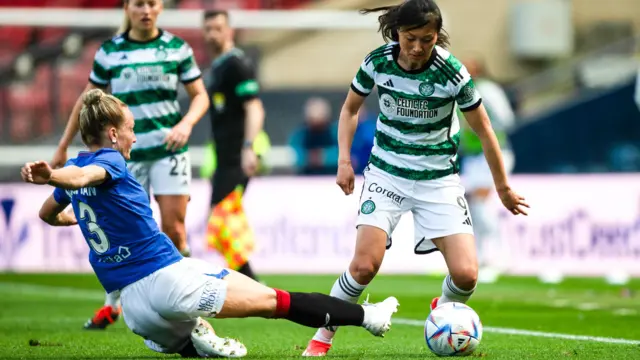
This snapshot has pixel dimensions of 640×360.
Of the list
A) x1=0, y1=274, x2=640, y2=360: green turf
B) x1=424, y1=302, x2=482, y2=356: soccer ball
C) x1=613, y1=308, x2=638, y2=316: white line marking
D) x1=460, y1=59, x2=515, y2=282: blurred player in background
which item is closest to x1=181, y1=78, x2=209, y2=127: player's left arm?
x1=0, y1=274, x2=640, y2=360: green turf

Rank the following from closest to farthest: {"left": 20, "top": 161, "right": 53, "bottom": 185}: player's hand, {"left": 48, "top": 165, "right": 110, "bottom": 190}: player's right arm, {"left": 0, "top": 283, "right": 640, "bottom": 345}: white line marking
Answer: {"left": 20, "top": 161, "right": 53, "bottom": 185}: player's hand → {"left": 48, "top": 165, "right": 110, "bottom": 190}: player's right arm → {"left": 0, "top": 283, "right": 640, "bottom": 345}: white line marking

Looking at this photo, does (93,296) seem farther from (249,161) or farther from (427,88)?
(427,88)

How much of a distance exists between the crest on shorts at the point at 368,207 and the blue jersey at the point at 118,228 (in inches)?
47.9

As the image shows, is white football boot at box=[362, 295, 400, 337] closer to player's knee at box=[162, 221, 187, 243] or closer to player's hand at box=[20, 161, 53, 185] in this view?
player's hand at box=[20, 161, 53, 185]

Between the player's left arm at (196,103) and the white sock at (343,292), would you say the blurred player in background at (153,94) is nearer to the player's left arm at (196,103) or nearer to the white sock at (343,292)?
the player's left arm at (196,103)

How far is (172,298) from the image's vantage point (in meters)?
5.79

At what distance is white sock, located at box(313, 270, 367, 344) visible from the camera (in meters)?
6.58

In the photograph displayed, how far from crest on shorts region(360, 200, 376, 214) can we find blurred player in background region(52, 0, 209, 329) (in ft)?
6.24

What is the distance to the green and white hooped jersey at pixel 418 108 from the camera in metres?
6.61

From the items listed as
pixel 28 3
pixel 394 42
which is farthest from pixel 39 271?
pixel 394 42

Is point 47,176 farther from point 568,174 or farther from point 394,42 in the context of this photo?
point 568,174

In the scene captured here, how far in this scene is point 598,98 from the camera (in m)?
17.9

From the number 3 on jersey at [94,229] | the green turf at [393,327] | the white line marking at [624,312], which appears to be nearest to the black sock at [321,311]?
the green turf at [393,327]

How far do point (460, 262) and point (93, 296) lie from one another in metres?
5.92
